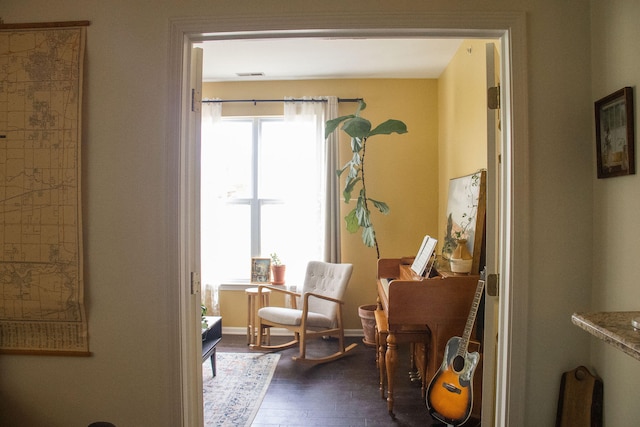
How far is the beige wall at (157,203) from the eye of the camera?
4.91ft

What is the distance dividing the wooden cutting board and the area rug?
6.06 ft

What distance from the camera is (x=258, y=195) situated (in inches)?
177

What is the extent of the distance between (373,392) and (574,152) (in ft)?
7.46

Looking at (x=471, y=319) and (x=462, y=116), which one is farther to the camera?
(x=462, y=116)

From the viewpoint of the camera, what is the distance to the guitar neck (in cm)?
213

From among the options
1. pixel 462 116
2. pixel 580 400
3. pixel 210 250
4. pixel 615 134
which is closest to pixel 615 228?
pixel 615 134

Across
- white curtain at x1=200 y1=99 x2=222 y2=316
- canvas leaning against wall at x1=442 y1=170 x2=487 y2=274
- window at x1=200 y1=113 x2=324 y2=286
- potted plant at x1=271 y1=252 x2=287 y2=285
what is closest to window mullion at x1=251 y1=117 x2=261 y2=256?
window at x1=200 y1=113 x2=324 y2=286

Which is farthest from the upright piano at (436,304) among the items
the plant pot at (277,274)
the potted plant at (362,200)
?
the plant pot at (277,274)

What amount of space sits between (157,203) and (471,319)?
1.73 m

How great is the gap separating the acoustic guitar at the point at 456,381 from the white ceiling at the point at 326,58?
7.28 feet

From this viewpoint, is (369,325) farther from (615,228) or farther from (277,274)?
(615,228)

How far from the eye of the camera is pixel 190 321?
1636 mm

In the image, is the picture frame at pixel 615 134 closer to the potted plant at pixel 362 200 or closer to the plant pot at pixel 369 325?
the potted plant at pixel 362 200

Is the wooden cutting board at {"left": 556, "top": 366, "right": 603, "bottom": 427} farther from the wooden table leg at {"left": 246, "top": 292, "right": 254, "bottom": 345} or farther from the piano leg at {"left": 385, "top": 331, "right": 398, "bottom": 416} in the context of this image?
the wooden table leg at {"left": 246, "top": 292, "right": 254, "bottom": 345}
